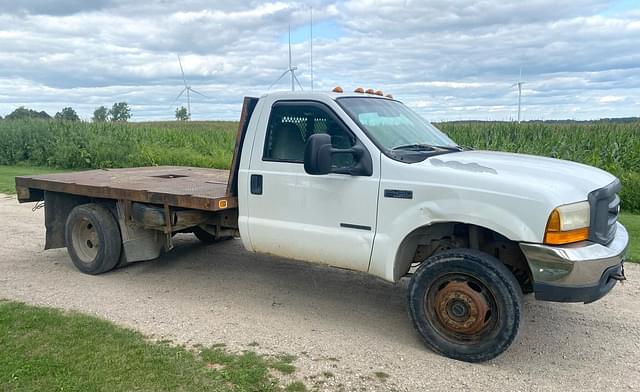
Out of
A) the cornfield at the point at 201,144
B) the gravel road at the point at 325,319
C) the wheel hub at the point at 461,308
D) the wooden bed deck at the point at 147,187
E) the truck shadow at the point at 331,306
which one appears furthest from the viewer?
the cornfield at the point at 201,144

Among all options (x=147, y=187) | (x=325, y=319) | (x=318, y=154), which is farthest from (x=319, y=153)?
(x=147, y=187)

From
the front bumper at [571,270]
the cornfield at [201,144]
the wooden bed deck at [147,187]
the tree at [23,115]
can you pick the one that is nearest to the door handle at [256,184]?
the wooden bed deck at [147,187]

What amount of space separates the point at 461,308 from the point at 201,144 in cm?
1687

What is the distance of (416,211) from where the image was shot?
450 cm

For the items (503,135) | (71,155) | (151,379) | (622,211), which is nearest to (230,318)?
(151,379)

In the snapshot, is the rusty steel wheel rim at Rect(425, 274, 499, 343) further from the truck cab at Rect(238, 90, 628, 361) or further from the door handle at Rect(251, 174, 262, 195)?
the door handle at Rect(251, 174, 262, 195)

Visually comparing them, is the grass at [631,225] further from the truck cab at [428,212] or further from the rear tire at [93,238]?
the rear tire at [93,238]

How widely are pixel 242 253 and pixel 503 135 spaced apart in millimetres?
11232

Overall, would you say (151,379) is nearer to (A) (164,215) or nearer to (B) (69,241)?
(A) (164,215)

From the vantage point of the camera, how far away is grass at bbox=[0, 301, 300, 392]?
154 inches

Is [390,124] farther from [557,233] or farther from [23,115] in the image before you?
[23,115]

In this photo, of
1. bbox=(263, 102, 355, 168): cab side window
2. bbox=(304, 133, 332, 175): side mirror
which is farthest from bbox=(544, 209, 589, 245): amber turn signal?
bbox=(263, 102, 355, 168): cab side window

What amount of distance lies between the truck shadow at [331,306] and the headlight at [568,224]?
Result: 3.59ft

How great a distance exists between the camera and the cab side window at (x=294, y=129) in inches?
200
